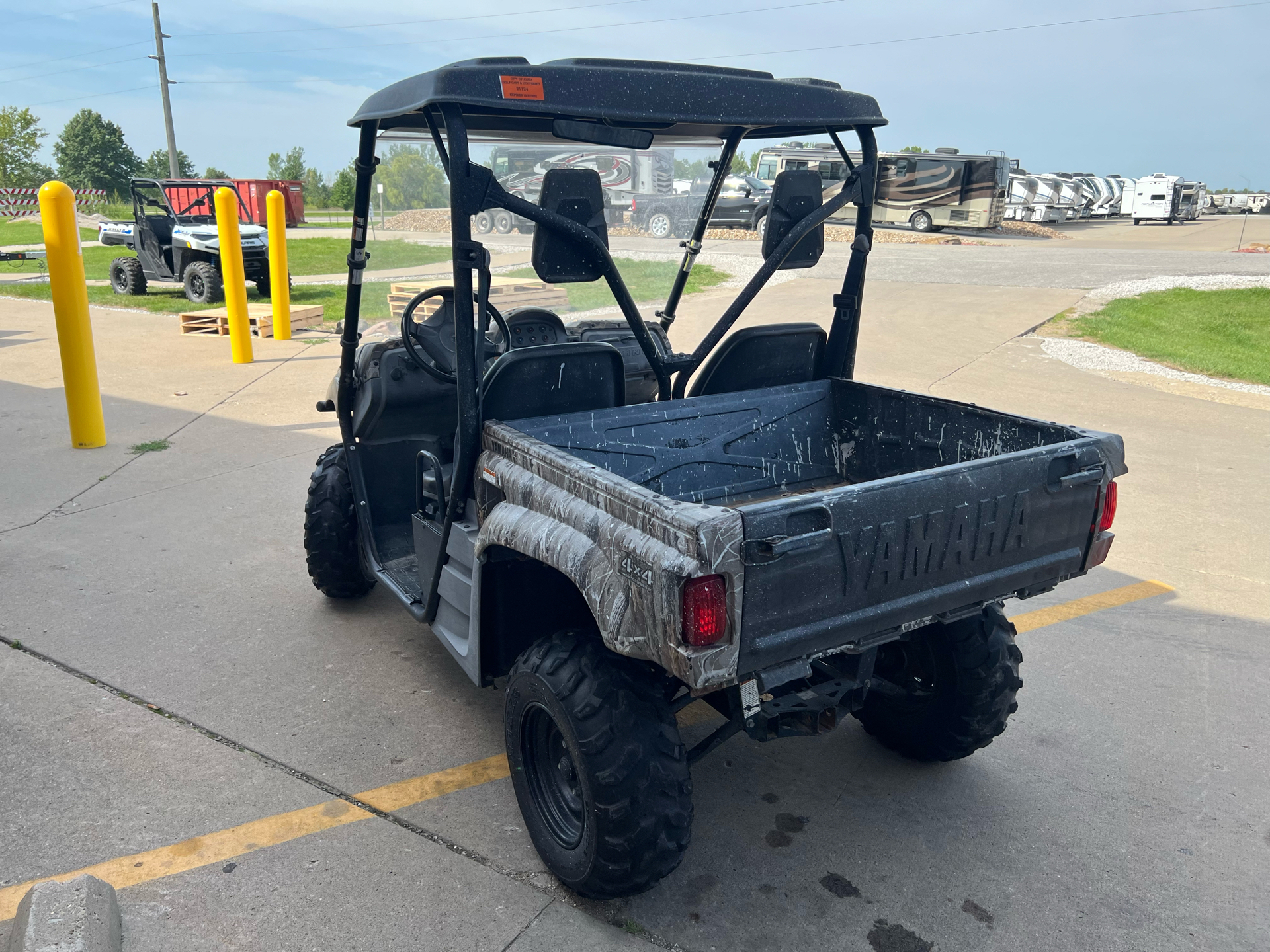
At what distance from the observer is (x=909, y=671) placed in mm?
3375

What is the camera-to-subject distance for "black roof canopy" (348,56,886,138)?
2656 millimetres

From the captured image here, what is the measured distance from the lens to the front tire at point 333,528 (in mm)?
4238

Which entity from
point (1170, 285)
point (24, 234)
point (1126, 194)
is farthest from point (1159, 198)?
point (24, 234)

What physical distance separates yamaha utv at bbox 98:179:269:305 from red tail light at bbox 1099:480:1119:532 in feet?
44.0

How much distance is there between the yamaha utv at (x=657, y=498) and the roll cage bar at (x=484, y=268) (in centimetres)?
1

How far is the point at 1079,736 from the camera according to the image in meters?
3.57

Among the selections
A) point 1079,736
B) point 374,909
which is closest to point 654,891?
point 374,909

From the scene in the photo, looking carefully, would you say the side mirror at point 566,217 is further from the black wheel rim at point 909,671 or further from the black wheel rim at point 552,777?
the black wheel rim at point 909,671

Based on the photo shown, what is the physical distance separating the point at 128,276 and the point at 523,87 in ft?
49.2

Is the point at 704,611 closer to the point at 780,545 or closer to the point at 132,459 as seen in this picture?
the point at 780,545

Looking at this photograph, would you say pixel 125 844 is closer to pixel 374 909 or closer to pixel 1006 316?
pixel 374 909

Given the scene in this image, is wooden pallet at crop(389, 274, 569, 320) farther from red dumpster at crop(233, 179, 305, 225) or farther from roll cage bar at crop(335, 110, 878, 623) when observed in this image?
red dumpster at crop(233, 179, 305, 225)

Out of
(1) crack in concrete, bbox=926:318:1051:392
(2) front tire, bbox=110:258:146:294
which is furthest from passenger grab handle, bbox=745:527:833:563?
(2) front tire, bbox=110:258:146:294

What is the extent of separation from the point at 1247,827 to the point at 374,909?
2.64m
